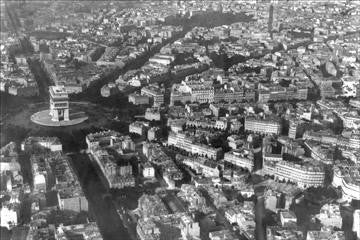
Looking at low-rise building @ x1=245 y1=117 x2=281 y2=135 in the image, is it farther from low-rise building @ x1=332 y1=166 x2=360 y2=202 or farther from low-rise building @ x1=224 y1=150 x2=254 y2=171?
low-rise building @ x1=332 y1=166 x2=360 y2=202

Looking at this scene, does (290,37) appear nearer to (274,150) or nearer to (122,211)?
(274,150)

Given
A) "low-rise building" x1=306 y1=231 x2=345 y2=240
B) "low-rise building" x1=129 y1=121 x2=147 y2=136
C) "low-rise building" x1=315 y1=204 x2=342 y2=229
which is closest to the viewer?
"low-rise building" x1=306 y1=231 x2=345 y2=240

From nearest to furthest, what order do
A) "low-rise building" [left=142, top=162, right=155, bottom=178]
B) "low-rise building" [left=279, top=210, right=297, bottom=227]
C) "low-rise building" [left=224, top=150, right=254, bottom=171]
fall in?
1. "low-rise building" [left=279, top=210, right=297, bottom=227]
2. "low-rise building" [left=142, top=162, right=155, bottom=178]
3. "low-rise building" [left=224, top=150, right=254, bottom=171]

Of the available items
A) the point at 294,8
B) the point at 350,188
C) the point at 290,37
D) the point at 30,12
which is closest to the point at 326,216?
the point at 350,188

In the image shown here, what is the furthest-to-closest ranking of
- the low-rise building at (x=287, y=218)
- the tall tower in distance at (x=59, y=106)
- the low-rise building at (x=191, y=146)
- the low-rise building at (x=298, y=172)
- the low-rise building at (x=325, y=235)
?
the tall tower in distance at (x=59, y=106)
the low-rise building at (x=191, y=146)
the low-rise building at (x=298, y=172)
the low-rise building at (x=287, y=218)
the low-rise building at (x=325, y=235)

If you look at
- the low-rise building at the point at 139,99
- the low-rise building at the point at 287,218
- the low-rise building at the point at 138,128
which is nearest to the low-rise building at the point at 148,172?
the low-rise building at the point at 138,128

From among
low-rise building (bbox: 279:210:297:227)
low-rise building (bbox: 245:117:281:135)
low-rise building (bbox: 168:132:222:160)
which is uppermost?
low-rise building (bbox: 245:117:281:135)

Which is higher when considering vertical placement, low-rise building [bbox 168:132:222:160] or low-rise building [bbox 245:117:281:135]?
low-rise building [bbox 245:117:281:135]

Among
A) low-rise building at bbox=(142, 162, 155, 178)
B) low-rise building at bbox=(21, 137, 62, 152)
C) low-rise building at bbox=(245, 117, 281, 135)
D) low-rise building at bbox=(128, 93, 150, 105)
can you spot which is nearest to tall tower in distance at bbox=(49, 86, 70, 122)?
low-rise building at bbox=(21, 137, 62, 152)

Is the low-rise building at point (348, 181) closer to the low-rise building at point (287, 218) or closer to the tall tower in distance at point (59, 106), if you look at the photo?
the low-rise building at point (287, 218)

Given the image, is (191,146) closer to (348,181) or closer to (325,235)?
(348,181)

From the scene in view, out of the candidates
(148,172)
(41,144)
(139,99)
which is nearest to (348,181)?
(148,172)
